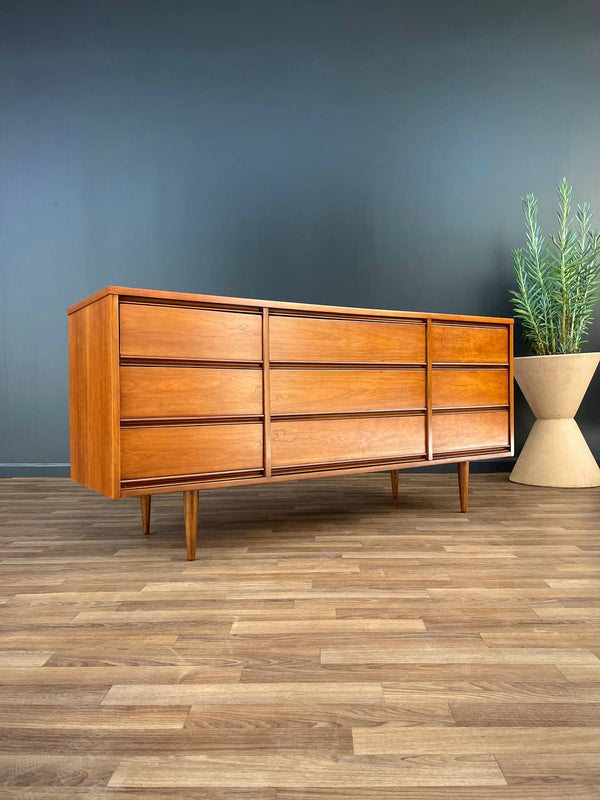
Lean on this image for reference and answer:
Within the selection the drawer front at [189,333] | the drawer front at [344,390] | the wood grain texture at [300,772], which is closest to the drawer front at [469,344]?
the drawer front at [344,390]

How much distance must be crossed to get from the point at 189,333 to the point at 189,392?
0.18 metres

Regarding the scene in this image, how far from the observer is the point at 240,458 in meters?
1.81

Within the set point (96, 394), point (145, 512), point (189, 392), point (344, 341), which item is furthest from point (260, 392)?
point (145, 512)

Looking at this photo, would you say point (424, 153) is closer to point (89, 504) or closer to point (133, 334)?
point (133, 334)

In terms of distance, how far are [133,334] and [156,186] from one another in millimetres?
2125

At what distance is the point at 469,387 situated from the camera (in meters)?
2.34

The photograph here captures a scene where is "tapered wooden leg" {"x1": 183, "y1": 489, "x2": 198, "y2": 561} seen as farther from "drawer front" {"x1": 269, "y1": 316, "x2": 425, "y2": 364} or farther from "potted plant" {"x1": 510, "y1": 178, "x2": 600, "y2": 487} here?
"potted plant" {"x1": 510, "y1": 178, "x2": 600, "y2": 487}

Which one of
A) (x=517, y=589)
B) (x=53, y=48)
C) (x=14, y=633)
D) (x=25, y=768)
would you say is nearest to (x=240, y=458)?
(x=14, y=633)

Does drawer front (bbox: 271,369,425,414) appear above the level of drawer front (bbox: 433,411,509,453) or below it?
above

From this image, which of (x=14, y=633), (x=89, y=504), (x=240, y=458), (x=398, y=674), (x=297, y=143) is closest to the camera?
(x=398, y=674)

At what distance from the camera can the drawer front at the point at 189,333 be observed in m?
1.58

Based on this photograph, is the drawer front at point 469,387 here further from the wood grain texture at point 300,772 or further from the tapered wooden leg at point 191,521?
the wood grain texture at point 300,772

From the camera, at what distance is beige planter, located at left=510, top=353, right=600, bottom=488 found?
288cm

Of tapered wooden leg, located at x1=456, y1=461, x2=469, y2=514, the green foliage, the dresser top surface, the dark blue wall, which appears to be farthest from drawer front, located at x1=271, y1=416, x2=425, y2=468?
the dark blue wall
